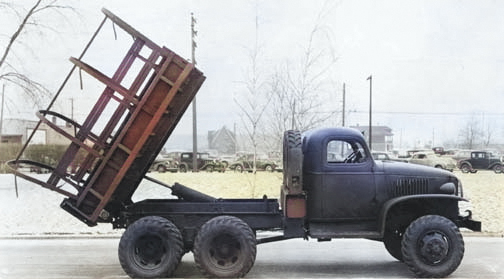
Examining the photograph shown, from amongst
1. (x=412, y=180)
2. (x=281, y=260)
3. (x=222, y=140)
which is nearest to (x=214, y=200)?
(x=281, y=260)

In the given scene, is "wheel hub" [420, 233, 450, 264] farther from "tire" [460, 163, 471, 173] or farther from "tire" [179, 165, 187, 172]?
"tire" [460, 163, 471, 173]

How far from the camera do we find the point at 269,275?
507cm

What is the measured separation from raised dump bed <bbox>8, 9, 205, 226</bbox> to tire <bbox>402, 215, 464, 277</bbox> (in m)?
2.64

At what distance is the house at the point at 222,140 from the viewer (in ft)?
21.8

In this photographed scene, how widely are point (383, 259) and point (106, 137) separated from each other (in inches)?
133

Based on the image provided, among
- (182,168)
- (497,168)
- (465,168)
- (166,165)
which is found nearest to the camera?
(166,165)

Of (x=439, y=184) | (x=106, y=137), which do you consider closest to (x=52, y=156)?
(x=106, y=137)

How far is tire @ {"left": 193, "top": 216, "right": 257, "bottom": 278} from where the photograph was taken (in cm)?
490

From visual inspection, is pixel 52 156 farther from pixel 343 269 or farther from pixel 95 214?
pixel 343 269

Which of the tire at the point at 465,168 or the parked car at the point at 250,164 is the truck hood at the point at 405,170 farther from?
the tire at the point at 465,168

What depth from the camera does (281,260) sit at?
5762 millimetres

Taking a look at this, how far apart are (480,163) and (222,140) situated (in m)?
4.73

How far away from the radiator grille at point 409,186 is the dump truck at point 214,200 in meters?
0.01

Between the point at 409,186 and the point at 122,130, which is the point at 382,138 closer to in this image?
the point at 409,186
